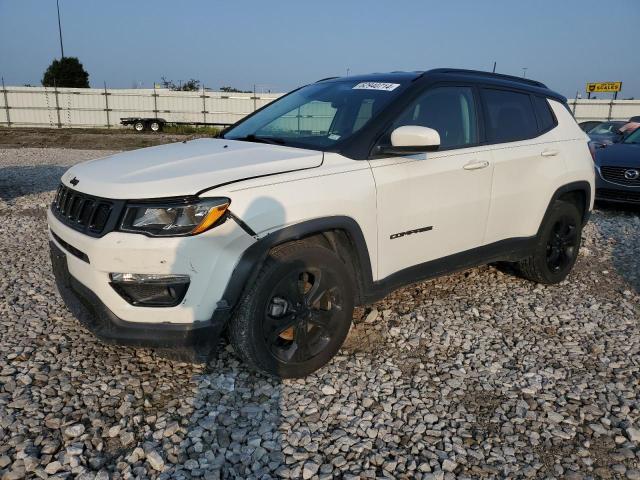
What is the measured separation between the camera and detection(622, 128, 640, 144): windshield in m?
9.09

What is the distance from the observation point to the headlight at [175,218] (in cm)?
251

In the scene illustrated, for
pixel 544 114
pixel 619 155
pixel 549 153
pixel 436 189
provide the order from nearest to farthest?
pixel 436 189, pixel 549 153, pixel 544 114, pixel 619 155

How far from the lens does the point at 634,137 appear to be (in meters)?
9.21

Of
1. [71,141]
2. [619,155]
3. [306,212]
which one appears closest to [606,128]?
[619,155]

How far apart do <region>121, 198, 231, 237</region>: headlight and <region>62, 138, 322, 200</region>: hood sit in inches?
2.5

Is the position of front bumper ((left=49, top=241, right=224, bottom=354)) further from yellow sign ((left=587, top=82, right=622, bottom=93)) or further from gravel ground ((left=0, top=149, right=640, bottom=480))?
yellow sign ((left=587, top=82, right=622, bottom=93))

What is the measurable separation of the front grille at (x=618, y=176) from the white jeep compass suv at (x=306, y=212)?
4608 mm

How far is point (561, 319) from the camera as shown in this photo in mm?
4055

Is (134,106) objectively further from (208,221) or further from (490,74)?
(208,221)

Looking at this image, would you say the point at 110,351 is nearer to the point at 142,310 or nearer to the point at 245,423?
the point at 142,310

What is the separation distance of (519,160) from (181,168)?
8.57ft

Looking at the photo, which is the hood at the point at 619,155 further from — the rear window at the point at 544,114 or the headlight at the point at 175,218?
the headlight at the point at 175,218

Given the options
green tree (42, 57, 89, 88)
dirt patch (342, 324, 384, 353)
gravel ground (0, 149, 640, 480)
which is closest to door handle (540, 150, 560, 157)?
gravel ground (0, 149, 640, 480)

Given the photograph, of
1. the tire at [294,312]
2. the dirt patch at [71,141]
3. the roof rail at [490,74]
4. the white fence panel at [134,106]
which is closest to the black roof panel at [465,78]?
the roof rail at [490,74]
